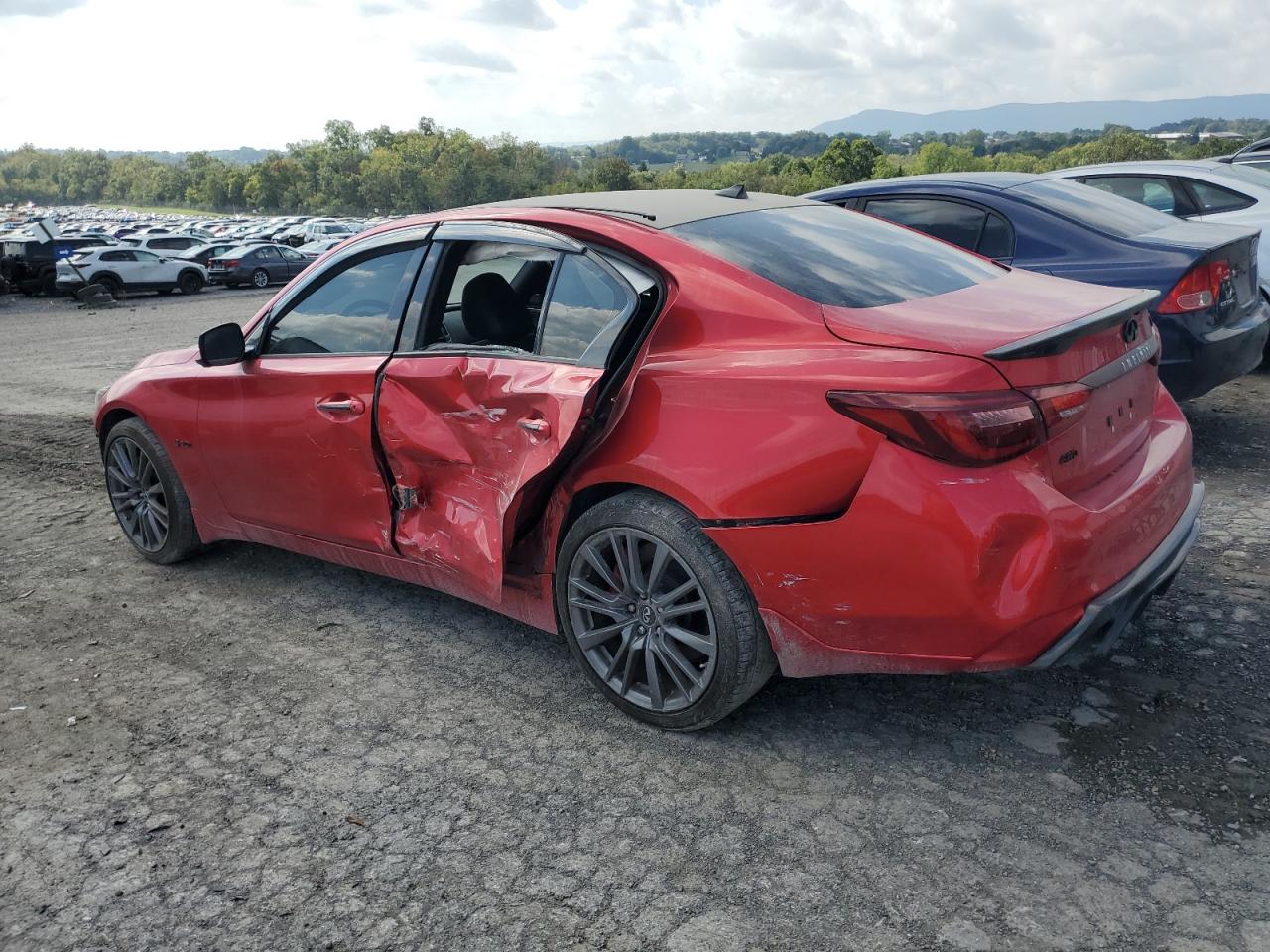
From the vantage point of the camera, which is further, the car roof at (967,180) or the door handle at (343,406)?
the car roof at (967,180)

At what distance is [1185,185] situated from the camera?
8.09 metres

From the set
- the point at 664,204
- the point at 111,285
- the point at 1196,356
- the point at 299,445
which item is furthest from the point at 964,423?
the point at 111,285

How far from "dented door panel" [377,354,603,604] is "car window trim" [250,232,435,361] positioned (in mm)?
234

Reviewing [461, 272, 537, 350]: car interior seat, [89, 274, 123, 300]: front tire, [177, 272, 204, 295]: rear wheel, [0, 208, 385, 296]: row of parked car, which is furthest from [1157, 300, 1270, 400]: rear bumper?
[177, 272, 204, 295]: rear wheel

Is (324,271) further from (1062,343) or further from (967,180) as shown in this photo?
(967,180)

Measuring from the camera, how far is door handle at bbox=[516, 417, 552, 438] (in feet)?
10.5

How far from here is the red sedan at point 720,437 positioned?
2625mm

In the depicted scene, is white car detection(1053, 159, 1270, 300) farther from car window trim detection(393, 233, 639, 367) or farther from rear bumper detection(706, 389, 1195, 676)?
rear bumper detection(706, 389, 1195, 676)

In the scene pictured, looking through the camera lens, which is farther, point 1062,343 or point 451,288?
point 451,288

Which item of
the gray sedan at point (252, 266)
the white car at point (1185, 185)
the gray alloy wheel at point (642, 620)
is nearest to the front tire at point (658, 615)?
the gray alloy wheel at point (642, 620)

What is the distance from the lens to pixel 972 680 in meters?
3.46

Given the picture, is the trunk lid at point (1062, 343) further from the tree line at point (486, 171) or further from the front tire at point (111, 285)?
Answer: the tree line at point (486, 171)

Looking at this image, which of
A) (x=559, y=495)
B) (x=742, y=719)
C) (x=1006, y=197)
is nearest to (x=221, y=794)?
(x=559, y=495)

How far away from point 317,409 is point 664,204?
1478 millimetres
